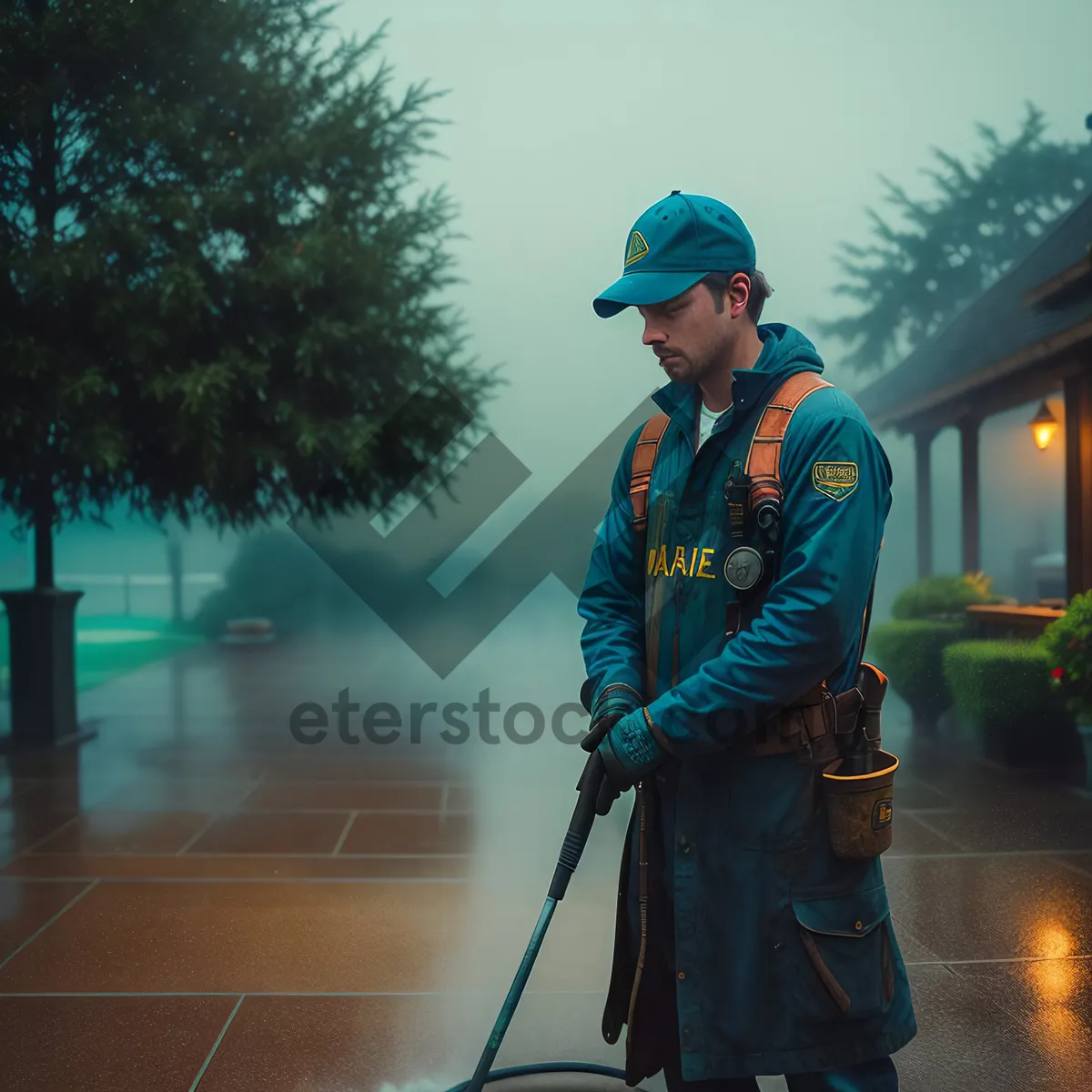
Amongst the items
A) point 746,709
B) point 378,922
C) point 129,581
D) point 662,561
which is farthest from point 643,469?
point 129,581

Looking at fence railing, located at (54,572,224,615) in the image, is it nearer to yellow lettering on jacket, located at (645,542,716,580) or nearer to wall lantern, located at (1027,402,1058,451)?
wall lantern, located at (1027,402,1058,451)

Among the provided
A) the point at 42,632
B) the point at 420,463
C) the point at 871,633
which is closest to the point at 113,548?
the point at 42,632

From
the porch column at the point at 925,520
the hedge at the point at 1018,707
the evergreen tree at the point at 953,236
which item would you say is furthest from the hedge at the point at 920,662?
the evergreen tree at the point at 953,236

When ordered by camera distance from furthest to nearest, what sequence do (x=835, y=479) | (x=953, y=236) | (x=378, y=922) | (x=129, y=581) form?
(x=129, y=581), (x=953, y=236), (x=378, y=922), (x=835, y=479)

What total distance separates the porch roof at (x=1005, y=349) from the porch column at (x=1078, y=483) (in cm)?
19

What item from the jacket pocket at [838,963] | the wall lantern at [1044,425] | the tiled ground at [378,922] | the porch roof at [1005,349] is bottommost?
the tiled ground at [378,922]

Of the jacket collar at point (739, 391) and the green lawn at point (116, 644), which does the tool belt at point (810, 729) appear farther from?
the green lawn at point (116, 644)

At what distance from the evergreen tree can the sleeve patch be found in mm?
6132

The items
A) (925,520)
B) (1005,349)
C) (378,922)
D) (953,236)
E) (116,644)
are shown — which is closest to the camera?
(378,922)

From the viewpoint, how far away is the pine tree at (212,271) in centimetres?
727

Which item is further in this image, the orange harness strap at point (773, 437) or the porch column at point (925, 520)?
the porch column at point (925, 520)

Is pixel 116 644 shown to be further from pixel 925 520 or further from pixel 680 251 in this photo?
pixel 680 251

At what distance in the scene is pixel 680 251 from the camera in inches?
81.4

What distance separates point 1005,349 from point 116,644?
7894mm
